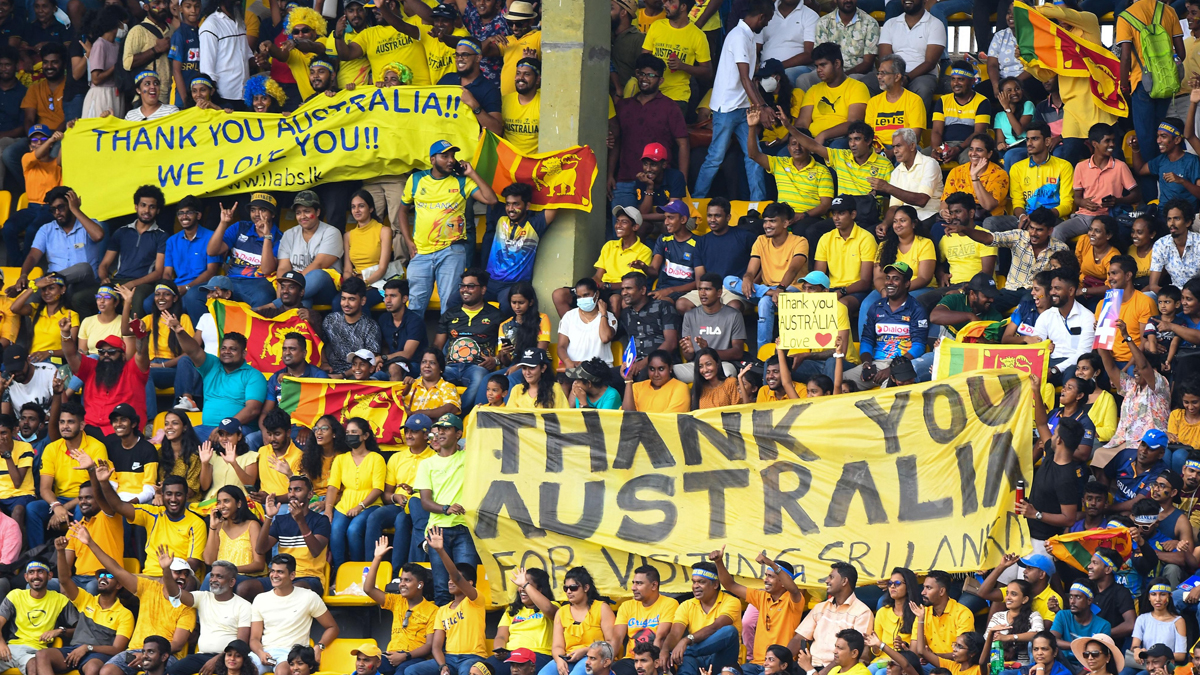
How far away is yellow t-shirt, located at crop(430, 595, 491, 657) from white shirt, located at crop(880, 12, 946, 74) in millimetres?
7105

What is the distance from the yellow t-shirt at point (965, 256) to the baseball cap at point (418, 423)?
4444mm

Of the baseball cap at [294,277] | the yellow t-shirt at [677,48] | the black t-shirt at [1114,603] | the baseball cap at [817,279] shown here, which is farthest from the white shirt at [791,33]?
the black t-shirt at [1114,603]

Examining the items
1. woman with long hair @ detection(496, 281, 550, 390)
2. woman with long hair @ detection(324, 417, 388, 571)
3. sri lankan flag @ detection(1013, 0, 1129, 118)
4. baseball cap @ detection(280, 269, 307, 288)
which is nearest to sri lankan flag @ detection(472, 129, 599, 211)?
woman with long hair @ detection(496, 281, 550, 390)

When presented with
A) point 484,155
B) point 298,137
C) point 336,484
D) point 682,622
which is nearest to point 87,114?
point 298,137

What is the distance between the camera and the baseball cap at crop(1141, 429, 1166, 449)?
12.8 meters

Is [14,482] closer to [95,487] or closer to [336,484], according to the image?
[95,487]

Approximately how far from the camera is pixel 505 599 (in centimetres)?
1351

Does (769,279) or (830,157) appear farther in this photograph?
(830,157)

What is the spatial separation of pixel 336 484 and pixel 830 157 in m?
5.43

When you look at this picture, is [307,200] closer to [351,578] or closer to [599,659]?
[351,578]

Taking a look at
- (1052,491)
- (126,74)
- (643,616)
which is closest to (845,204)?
(1052,491)

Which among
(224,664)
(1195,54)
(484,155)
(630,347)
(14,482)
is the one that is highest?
(1195,54)

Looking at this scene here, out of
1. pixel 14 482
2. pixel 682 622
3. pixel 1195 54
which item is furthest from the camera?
pixel 1195 54

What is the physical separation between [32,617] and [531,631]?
3919 millimetres
